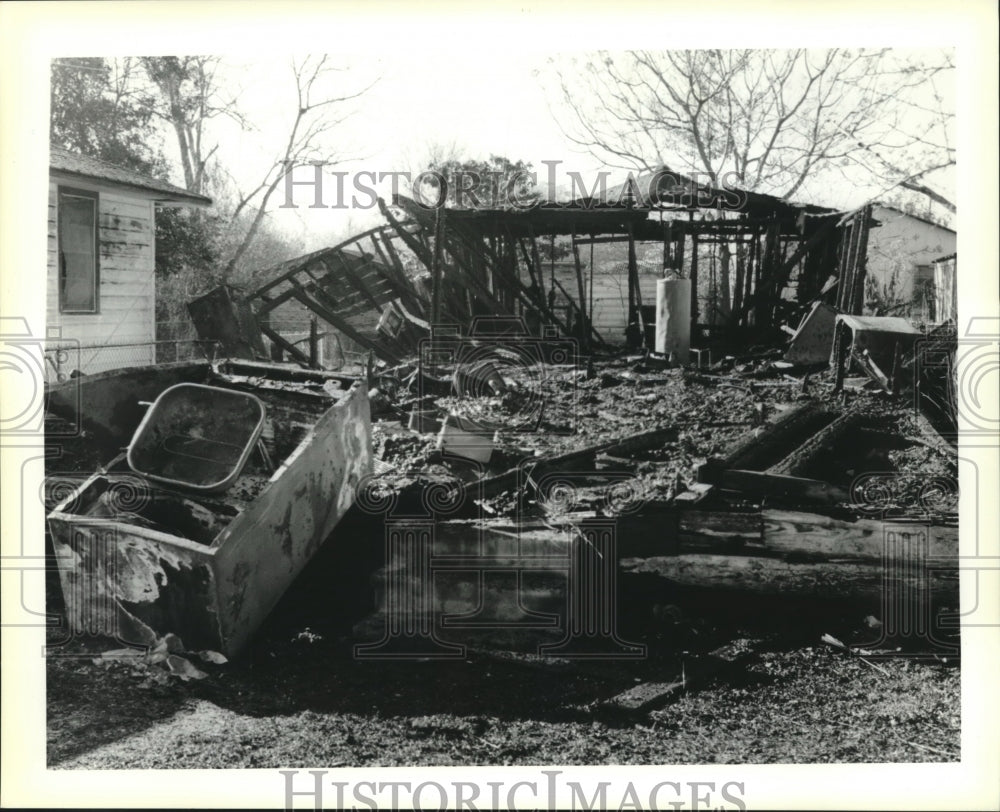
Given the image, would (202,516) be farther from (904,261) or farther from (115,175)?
(904,261)

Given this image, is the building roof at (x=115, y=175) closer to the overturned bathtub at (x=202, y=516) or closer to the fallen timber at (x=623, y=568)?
the overturned bathtub at (x=202, y=516)

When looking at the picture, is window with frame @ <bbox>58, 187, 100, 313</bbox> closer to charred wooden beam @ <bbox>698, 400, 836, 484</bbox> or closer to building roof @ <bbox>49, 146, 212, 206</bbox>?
building roof @ <bbox>49, 146, 212, 206</bbox>

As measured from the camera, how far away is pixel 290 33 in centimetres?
306

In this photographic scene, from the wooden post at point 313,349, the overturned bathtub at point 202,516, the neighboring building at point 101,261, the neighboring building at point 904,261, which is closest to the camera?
the overturned bathtub at point 202,516

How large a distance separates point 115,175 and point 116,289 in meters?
0.49

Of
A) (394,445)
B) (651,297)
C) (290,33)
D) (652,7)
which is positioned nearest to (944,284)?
(651,297)

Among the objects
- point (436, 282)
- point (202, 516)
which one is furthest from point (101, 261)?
point (436, 282)

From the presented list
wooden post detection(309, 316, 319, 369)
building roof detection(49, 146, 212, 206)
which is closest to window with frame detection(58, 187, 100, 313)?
building roof detection(49, 146, 212, 206)

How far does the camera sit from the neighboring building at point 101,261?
10.6 feet

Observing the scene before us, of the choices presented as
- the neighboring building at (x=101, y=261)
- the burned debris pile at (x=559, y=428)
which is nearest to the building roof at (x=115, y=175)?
the neighboring building at (x=101, y=261)

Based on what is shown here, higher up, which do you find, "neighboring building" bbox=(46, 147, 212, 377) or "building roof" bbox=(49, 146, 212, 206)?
"building roof" bbox=(49, 146, 212, 206)

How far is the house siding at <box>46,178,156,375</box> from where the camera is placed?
3248 mm

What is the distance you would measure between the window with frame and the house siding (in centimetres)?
3

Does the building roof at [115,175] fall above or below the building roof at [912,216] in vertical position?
above
